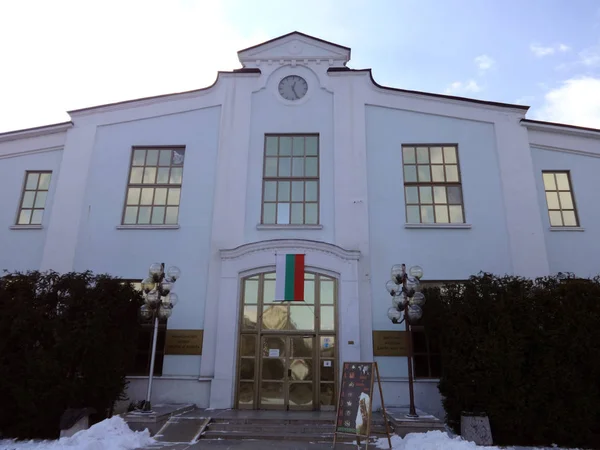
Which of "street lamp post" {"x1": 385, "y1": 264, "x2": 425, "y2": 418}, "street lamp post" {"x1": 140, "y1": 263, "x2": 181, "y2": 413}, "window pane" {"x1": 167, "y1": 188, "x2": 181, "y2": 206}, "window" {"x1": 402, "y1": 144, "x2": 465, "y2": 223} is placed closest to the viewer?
"street lamp post" {"x1": 385, "y1": 264, "x2": 425, "y2": 418}

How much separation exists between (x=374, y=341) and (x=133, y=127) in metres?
10.7

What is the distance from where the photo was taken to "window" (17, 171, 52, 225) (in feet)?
49.8

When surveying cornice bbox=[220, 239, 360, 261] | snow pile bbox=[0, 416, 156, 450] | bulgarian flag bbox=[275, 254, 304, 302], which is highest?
cornice bbox=[220, 239, 360, 261]

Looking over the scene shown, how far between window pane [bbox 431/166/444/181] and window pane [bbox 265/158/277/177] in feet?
16.8

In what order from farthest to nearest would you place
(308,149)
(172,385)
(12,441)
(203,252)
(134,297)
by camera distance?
(308,149) → (203,252) → (172,385) → (134,297) → (12,441)

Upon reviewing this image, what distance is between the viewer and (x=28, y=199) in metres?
15.5

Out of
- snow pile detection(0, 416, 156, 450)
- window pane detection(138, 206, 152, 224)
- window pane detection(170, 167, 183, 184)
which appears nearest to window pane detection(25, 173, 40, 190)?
window pane detection(138, 206, 152, 224)

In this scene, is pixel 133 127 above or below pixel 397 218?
above

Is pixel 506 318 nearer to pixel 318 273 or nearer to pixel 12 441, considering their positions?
pixel 318 273

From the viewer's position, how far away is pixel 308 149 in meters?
15.1

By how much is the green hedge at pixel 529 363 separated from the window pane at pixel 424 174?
5009mm

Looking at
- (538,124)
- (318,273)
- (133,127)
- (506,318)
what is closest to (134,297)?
(318,273)

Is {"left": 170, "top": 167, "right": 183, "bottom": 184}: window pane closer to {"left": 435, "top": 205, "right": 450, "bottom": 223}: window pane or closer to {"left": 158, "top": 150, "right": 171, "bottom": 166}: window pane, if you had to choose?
{"left": 158, "top": 150, "right": 171, "bottom": 166}: window pane

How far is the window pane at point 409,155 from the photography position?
48.8ft
